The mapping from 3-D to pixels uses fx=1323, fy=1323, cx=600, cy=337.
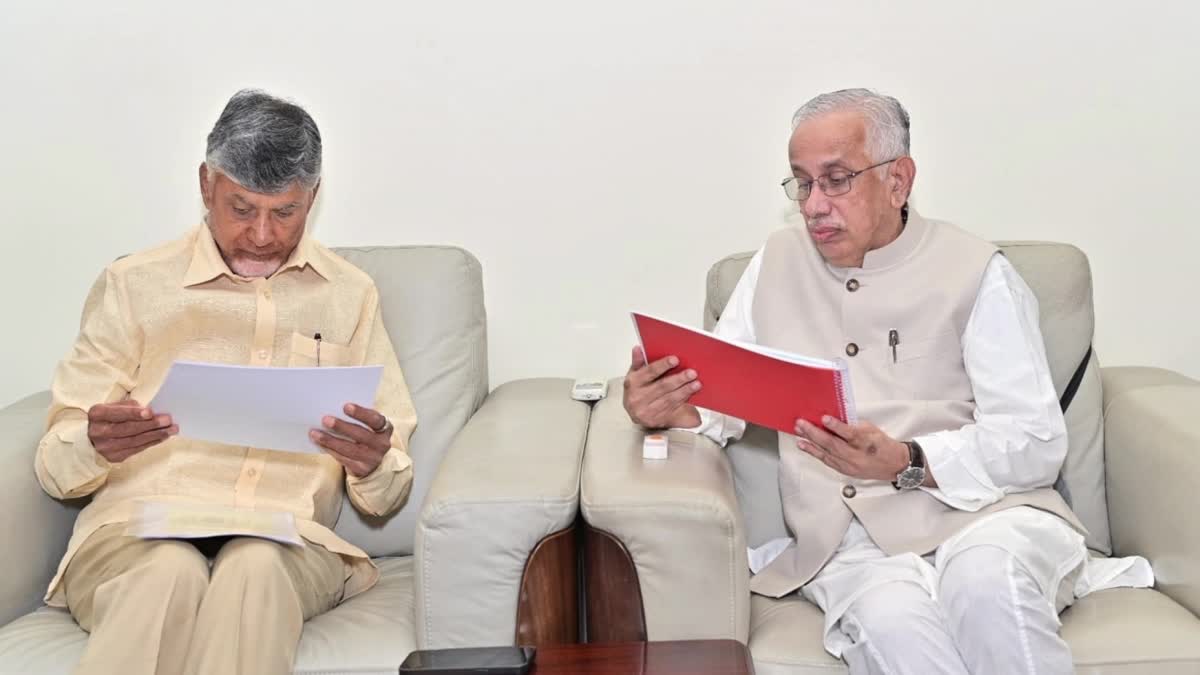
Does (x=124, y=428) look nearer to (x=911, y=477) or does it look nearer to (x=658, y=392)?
(x=658, y=392)

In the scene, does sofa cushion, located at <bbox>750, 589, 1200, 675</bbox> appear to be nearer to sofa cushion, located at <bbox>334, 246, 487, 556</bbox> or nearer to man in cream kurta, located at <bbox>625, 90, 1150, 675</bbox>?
man in cream kurta, located at <bbox>625, 90, 1150, 675</bbox>

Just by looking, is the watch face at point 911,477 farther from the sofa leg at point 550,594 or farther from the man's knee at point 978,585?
the sofa leg at point 550,594

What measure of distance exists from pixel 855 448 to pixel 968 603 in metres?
0.28

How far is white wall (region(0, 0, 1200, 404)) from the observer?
2791 millimetres

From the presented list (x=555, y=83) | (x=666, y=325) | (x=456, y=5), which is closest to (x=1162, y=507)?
(x=666, y=325)

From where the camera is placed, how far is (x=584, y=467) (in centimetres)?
214

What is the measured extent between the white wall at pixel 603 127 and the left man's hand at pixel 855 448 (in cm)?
89

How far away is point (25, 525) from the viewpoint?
7.09 ft

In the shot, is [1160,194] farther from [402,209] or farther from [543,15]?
[402,209]

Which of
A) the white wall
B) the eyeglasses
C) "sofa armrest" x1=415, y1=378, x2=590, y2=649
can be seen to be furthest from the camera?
the white wall

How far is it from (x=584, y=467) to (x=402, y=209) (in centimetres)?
99

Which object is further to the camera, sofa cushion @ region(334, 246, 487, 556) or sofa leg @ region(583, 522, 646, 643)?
sofa cushion @ region(334, 246, 487, 556)

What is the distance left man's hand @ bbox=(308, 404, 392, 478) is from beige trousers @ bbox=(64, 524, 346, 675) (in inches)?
7.0

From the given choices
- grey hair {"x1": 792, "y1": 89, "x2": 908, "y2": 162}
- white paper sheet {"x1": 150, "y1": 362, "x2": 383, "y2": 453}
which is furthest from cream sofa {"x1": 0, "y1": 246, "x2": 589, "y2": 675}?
grey hair {"x1": 792, "y1": 89, "x2": 908, "y2": 162}
